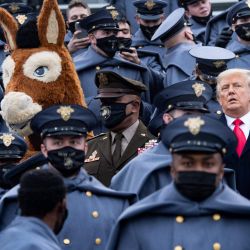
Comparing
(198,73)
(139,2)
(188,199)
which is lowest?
(139,2)

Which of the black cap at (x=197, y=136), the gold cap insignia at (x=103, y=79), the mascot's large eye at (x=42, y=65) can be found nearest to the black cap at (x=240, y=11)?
the gold cap insignia at (x=103, y=79)

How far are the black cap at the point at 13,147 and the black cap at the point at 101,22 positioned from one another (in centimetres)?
234

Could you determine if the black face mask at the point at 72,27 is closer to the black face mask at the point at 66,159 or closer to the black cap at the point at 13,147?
the black cap at the point at 13,147

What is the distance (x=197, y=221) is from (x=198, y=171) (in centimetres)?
40

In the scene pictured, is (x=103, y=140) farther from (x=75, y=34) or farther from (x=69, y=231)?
(x=75, y=34)

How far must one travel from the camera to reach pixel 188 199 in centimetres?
968

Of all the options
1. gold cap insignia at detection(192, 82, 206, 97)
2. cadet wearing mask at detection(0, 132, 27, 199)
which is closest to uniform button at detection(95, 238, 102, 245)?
gold cap insignia at detection(192, 82, 206, 97)

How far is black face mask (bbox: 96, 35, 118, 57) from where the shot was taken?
48.1 ft

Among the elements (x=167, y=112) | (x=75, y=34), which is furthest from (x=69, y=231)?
(x=75, y=34)

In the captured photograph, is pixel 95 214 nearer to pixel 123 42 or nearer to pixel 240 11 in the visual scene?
pixel 123 42

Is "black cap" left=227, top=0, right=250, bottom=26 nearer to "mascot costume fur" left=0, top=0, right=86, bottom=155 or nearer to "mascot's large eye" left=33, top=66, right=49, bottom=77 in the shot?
"mascot costume fur" left=0, top=0, right=86, bottom=155

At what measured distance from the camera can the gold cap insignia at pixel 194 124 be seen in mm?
9688

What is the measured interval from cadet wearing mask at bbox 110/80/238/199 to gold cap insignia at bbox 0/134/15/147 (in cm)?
125

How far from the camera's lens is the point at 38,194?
8922mm
